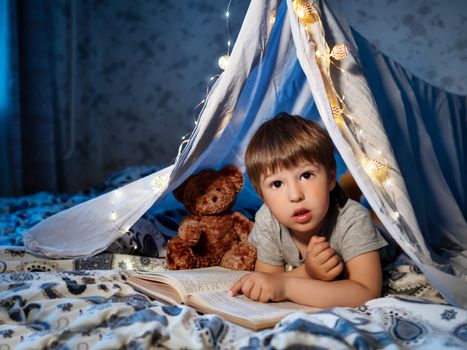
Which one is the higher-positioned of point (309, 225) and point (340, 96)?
point (340, 96)

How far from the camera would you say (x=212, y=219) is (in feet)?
4.95

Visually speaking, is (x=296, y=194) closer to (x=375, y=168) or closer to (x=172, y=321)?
(x=375, y=168)

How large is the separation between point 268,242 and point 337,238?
19 cm

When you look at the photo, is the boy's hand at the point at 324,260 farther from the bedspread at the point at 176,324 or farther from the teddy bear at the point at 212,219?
the teddy bear at the point at 212,219

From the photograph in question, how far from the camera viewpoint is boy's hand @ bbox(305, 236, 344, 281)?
1090 millimetres

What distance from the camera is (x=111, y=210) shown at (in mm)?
1434

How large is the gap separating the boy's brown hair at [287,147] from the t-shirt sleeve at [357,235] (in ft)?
0.38

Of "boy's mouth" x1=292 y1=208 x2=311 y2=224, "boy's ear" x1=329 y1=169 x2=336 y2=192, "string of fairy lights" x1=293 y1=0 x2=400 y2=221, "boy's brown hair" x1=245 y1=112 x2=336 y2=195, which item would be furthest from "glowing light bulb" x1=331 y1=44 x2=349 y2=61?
"boy's mouth" x1=292 y1=208 x2=311 y2=224

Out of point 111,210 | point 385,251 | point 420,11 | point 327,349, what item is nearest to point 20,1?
point 111,210

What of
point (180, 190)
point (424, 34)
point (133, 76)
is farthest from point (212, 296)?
point (133, 76)

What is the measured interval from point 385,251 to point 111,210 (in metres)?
0.76

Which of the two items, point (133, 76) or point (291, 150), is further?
point (133, 76)

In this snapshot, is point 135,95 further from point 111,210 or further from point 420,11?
point 111,210

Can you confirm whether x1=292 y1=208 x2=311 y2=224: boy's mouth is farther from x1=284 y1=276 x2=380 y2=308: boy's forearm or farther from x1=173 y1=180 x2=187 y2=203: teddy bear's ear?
x1=173 y1=180 x2=187 y2=203: teddy bear's ear
